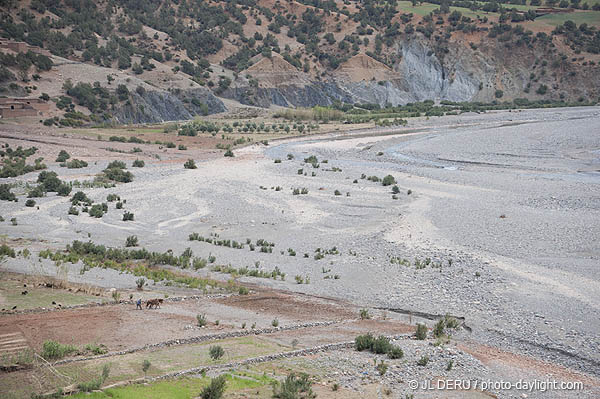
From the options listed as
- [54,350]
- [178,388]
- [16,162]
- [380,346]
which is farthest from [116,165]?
[178,388]

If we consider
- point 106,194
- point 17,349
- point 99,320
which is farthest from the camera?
point 106,194

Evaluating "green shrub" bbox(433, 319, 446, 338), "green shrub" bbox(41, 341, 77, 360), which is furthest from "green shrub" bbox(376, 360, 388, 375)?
"green shrub" bbox(41, 341, 77, 360)

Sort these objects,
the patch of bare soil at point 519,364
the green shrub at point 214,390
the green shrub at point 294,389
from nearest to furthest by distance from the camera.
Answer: the green shrub at point 214,390 < the green shrub at point 294,389 < the patch of bare soil at point 519,364

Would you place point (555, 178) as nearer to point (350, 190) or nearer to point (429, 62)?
point (350, 190)

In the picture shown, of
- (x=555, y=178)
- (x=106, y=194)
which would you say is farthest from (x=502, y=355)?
(x=555, y=178)

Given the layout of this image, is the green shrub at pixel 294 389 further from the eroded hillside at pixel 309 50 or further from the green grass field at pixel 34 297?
the eroded hillside at pixel 309 50

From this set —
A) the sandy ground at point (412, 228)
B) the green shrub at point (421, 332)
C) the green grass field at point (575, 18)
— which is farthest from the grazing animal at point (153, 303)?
the green grass field at point (575, 18)
